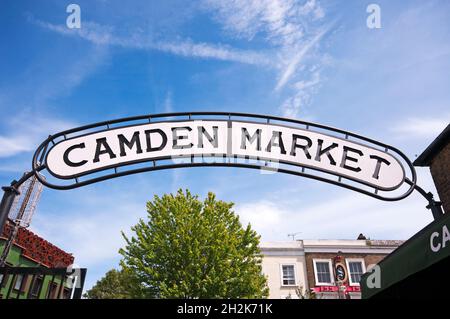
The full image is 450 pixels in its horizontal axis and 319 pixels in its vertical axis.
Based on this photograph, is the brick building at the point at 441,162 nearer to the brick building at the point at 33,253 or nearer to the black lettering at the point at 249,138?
the black lettering at the point at 249,138

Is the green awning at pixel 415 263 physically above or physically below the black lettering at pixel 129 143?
below

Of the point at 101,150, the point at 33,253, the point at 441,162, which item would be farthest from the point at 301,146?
the point at 33,253

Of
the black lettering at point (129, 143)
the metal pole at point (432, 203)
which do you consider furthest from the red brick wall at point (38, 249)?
the metal pole at point (432, 203)

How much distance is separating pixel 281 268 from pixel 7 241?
56.3ft

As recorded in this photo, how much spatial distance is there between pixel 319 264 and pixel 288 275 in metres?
2.56

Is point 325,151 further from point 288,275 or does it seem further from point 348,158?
point 288,275

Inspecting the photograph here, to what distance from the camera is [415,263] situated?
3.44m

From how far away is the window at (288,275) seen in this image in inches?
846

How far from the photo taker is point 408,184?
13.9ft

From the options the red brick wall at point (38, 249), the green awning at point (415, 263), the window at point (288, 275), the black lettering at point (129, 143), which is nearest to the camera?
the green awning at point (415, 263)

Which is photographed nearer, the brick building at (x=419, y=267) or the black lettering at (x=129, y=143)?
the brick building at (x=419, y=267)

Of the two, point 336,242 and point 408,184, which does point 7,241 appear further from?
point 336,242

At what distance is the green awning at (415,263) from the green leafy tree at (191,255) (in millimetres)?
11422

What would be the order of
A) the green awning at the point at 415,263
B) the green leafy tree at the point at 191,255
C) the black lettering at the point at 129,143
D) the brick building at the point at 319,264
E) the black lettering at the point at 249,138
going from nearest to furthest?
the green awning at the point at 415,263 → the black lettering at the point at 129,143 → the black lettering at the point at 249,138 → the green leafy tree at the point at 191,255 → the brick building at the point at 319,264
